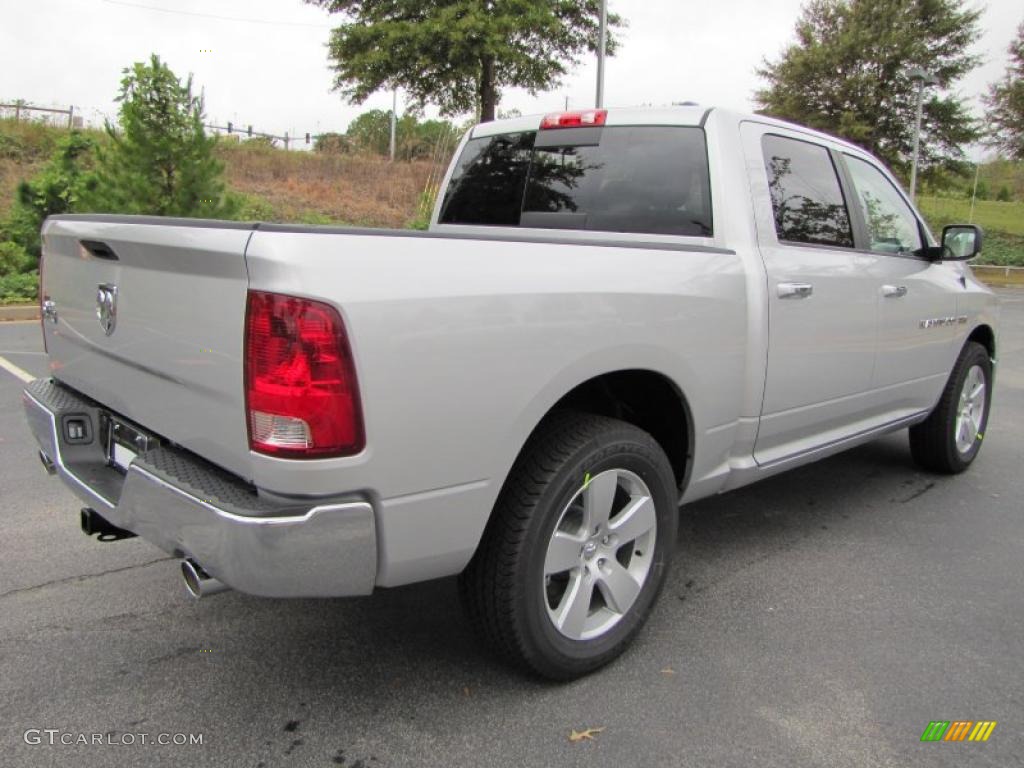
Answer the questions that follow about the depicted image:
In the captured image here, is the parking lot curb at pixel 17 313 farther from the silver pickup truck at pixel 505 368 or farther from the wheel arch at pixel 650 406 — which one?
the wheel arch at pixel 650 406

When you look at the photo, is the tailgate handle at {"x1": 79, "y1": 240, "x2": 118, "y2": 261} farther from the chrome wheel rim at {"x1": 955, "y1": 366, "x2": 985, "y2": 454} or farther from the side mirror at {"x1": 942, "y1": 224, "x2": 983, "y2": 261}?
the chrome wheel rim at {"x1": 955, "y1": 366, "x2": 985, "y2": 454}

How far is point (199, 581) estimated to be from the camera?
2.06 m

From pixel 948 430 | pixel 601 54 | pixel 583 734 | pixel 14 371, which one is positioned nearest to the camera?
pixel 583 734

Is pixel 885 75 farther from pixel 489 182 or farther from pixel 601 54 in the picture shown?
pixel 489 182

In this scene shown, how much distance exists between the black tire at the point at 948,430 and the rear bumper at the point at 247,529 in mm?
3862

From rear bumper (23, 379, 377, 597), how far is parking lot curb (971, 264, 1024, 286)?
27.7m

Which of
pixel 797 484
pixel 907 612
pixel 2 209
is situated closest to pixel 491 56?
pixel 2 209

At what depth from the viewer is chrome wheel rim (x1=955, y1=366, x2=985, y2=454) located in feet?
15.7

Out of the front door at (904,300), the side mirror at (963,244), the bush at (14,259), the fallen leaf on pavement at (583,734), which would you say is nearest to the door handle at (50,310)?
the fallen leaf on pavement at (583,734)

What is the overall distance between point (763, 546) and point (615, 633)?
1386 millimetres

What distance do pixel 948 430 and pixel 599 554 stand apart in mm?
3074

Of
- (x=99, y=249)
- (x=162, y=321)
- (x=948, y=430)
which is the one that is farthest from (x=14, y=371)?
(x=948, y=430)

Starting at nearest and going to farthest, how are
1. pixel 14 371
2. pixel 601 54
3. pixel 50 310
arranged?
1. pixel 50 310
2. pixel 14 371
3. pixel 601 54

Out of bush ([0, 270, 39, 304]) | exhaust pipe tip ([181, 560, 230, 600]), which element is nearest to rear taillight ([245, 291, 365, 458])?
exhaust pipe tip ([181, 560, 230, 600])
